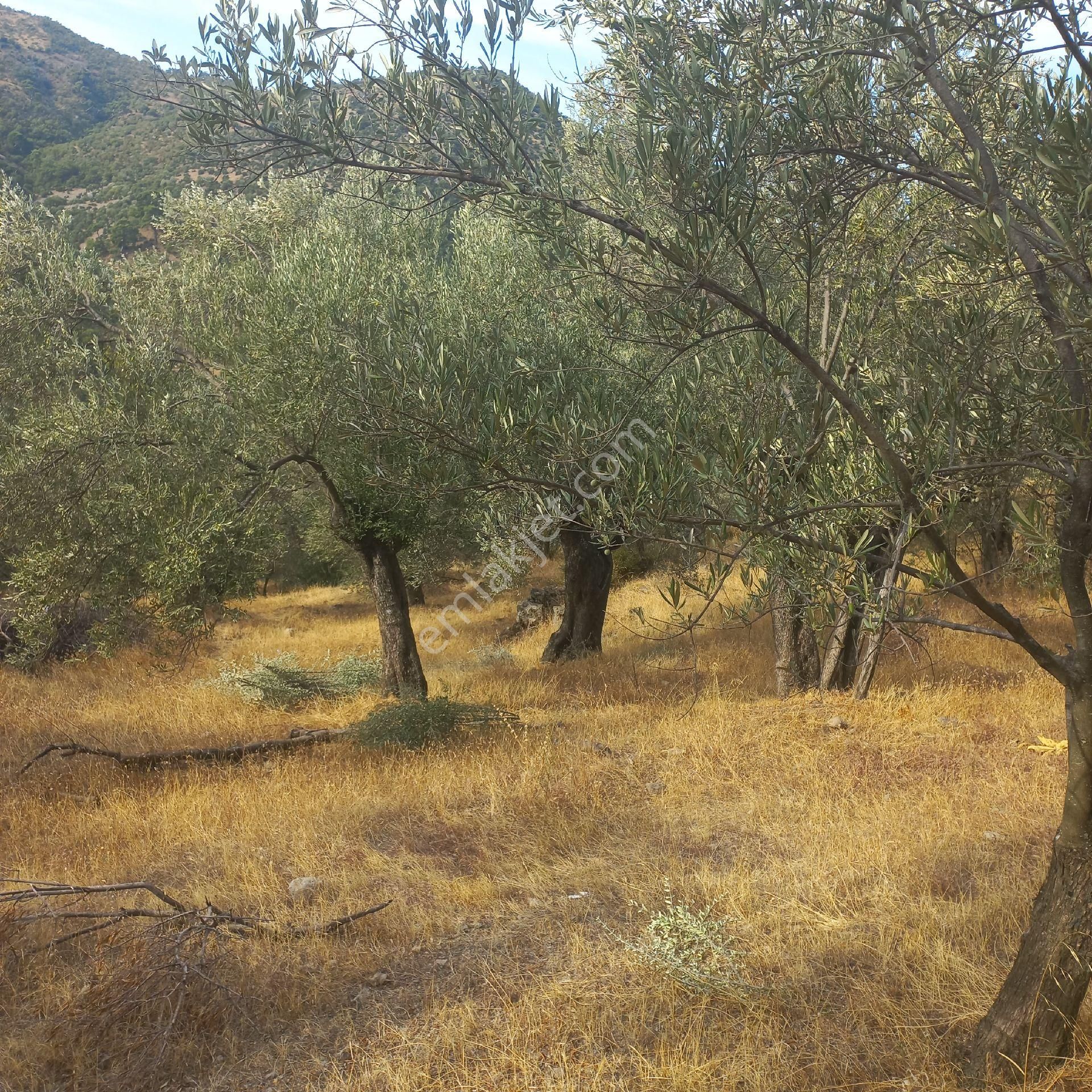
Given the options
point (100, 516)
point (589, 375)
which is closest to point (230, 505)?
point (100, 516)

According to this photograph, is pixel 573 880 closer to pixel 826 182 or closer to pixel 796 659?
pixel 826 182

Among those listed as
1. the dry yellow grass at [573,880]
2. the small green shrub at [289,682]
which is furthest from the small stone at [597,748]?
the small green shrub at [289,682]

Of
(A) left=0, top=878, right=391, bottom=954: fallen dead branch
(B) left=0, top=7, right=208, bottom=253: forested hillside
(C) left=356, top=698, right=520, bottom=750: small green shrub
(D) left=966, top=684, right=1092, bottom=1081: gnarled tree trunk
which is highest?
(B) left=0, top=7, right=208, bottom=253: forested hillside

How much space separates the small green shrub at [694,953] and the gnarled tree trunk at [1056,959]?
1322mm

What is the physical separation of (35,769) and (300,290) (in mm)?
6755

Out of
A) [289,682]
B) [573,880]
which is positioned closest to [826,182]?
[573,880]

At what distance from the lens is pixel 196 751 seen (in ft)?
35.4

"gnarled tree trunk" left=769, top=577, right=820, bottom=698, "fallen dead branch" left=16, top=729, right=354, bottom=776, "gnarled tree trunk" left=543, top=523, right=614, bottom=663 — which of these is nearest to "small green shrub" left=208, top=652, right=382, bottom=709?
"fallen dead branch" left=16, top=729, right=354, bottom=776

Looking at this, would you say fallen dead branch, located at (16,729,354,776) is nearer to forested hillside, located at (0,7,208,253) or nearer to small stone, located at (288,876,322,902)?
small stone, located at (288,876,322,902)

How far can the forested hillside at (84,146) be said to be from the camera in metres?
39.0

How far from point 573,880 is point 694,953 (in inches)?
69.8

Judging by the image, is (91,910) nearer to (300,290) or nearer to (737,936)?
(737,936)

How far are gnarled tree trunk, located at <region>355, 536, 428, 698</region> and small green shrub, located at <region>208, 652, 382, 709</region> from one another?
0.90 m

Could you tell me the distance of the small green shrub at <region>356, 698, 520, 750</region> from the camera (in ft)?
35.2
